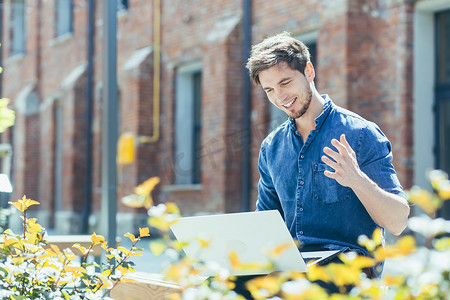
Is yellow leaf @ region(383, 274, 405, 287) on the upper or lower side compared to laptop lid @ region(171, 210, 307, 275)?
upper

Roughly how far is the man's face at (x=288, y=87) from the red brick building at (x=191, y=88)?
6.17 metres

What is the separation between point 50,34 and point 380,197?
1709 cm

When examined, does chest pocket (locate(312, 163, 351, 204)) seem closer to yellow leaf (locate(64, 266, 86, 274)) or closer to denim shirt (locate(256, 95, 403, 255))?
denim shirt (locate(256, 95, 403, 255))

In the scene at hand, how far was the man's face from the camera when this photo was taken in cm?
286

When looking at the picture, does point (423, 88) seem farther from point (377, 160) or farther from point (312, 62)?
point (377, 160)

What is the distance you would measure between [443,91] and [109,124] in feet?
20.4

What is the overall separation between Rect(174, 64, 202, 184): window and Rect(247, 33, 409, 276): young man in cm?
1037

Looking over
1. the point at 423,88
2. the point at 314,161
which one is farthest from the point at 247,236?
the point at 423,88

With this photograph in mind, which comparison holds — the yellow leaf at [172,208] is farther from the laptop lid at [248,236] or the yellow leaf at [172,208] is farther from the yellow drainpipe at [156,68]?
the yellow drainpipe at [156,68]

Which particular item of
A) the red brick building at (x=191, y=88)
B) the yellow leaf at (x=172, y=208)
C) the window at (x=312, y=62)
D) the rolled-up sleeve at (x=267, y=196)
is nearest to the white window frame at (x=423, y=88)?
the red brick building at (x=191, y=88)

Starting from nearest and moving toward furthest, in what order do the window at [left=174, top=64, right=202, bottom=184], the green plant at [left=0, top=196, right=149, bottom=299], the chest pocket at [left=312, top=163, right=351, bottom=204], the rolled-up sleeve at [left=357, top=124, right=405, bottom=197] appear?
the green plant at [left=0, top=196, right=149, bottom=299], the rolled-up sleeve at [left=357, top=124, right=405, bottom=197], the chest pocket at [left=312, top=163, right=351, bottom=204], the window at [left=174, top=64, right=202, bottom=184]

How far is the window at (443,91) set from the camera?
9016 mm

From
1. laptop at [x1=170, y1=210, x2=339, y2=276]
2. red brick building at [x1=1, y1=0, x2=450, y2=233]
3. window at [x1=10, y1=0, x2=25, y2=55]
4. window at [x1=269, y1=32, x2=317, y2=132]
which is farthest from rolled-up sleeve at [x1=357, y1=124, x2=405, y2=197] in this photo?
window at [x1=10, y1=0, x2=25, y2=55]

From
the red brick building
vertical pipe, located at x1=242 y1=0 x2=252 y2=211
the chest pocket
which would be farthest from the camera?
vertical pipe, located at x1=242 y1=0 x2=252 y2=211
